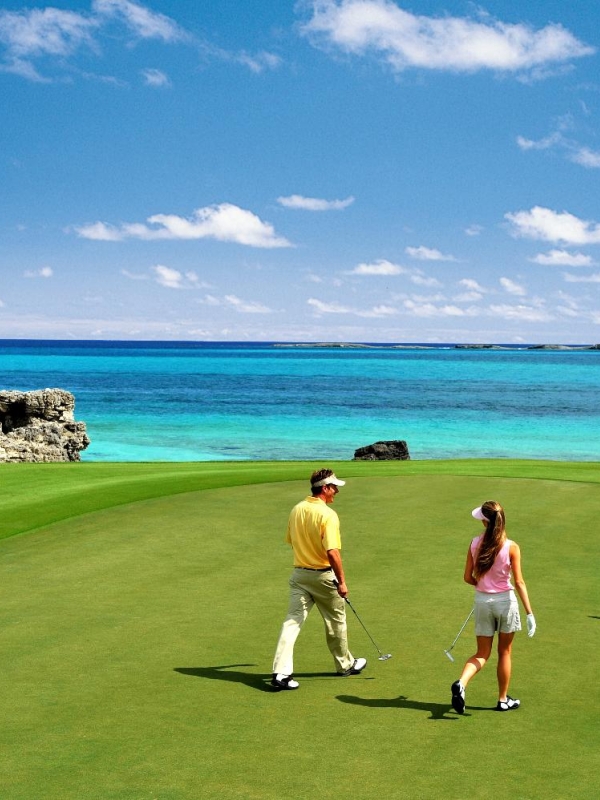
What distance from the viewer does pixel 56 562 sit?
14266mm

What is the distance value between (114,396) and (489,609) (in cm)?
9817

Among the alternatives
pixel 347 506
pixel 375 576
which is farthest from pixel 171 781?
pixel 347 506

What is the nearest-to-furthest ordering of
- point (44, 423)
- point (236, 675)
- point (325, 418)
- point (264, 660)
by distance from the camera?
point (236, 675)
point (264, 660)
point (44, 423)
point (325, 418)

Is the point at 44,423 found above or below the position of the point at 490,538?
below

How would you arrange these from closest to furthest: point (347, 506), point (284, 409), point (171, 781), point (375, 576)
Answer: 1. point (171, 781)
2. point (375, 576)
3. point (347, 506)
4. point (284, 409)

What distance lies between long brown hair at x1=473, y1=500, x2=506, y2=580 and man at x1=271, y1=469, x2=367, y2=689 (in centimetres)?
144

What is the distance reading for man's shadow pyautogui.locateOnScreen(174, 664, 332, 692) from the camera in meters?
8.79

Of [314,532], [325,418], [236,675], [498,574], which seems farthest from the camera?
[325,418]

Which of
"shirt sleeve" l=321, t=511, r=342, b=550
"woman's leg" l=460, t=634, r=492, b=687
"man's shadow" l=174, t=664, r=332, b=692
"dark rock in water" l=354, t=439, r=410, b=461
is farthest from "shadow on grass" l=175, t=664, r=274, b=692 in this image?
"dark rock in water" l=354, t=439, r=410, b=461

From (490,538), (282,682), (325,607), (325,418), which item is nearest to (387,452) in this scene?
(325,607)

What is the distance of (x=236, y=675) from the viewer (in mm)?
9023

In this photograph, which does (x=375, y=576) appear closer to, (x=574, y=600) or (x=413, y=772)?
(x=574, y=600)

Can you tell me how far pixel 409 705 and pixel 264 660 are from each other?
1.88m

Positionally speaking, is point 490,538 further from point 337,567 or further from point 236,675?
point 236,675
